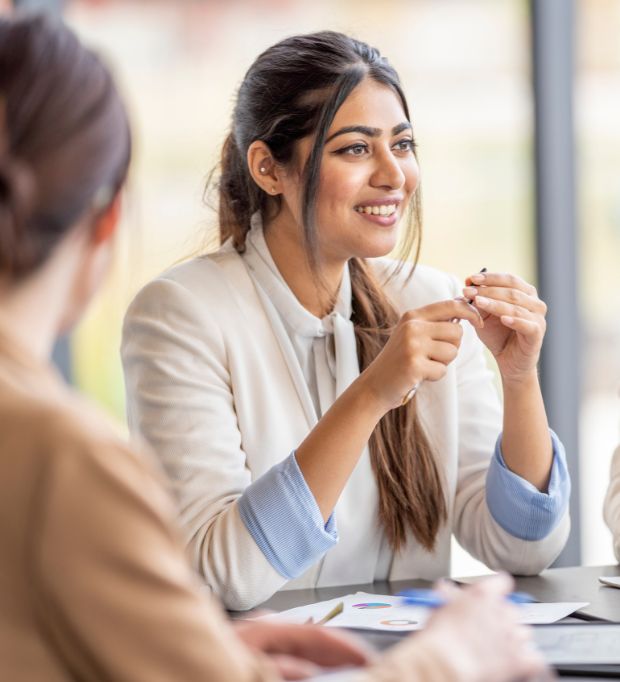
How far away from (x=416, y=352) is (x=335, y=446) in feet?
0.65

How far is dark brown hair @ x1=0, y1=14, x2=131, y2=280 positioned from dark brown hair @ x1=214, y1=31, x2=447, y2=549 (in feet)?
3.68

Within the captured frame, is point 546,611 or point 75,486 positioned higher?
point 75,486

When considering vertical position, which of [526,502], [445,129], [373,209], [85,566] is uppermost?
[445,129]

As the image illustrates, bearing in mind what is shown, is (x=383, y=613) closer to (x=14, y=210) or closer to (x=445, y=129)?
(x=14, y=210)

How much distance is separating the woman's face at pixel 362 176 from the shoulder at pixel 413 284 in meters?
0.20

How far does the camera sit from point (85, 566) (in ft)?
2.73

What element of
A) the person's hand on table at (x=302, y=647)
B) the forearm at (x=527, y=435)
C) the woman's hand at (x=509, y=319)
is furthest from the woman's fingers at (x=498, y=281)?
the person's hand on table at (x=302, y=647)

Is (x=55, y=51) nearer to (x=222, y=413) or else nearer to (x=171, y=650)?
(x=171, y=650)

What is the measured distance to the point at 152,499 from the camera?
0.87 m

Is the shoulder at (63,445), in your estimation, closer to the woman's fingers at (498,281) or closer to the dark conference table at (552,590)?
the dark conference table at (552,590)

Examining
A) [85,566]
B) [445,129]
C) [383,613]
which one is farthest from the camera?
[445,129]

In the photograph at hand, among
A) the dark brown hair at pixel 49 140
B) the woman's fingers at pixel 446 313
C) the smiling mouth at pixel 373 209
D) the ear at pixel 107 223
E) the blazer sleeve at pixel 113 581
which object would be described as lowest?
the blazer sleeve at pixel 113 581

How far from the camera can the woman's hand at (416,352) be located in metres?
1.84

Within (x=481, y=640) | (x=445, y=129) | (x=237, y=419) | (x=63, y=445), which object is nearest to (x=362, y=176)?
(x=237, y=419)
